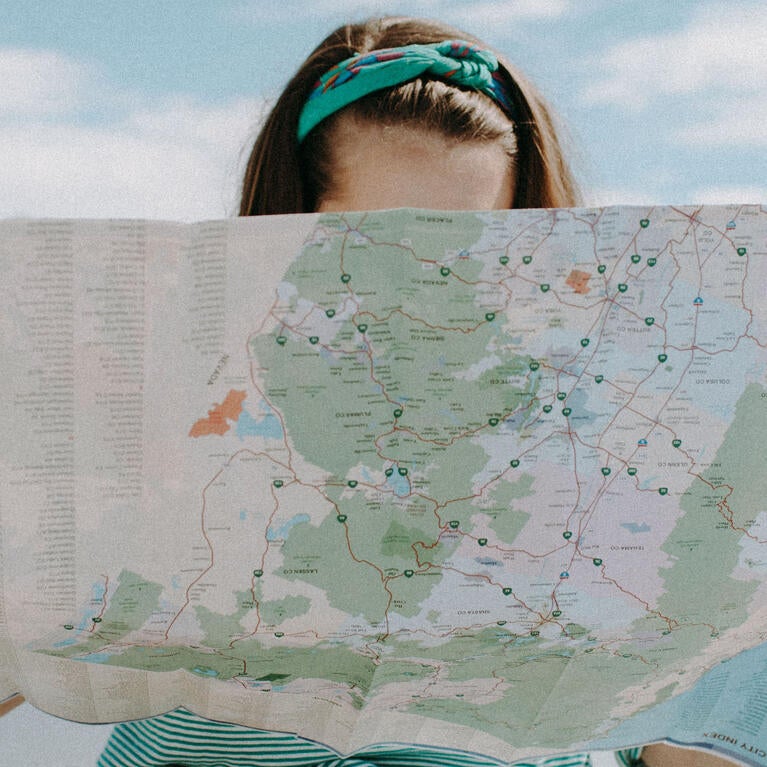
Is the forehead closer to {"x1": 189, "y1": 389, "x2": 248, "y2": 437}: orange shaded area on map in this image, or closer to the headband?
the headband

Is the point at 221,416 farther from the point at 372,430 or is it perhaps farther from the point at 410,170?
the point at 410,170

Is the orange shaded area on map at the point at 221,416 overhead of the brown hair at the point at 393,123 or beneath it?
beneath

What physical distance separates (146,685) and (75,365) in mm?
243

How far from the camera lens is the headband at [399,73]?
743mm

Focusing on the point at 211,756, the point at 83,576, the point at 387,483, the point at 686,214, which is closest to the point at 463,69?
the point at 686,214

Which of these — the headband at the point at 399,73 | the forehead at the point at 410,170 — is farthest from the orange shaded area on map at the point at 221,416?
the headband at the point at 399,73

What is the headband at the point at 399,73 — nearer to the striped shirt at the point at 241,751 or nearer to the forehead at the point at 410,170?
the forehead at the point at 410,170

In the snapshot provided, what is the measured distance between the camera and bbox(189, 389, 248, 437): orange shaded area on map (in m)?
0.51

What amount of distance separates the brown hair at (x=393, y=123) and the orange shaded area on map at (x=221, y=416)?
321 millimetres

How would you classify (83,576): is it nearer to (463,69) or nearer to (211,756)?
(211,756)

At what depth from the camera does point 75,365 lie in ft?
1.66

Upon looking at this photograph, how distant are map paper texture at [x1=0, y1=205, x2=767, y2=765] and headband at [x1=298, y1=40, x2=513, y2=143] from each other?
0.90 ft

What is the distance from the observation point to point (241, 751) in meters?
0.72

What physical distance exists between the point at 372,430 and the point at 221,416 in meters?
0.09
